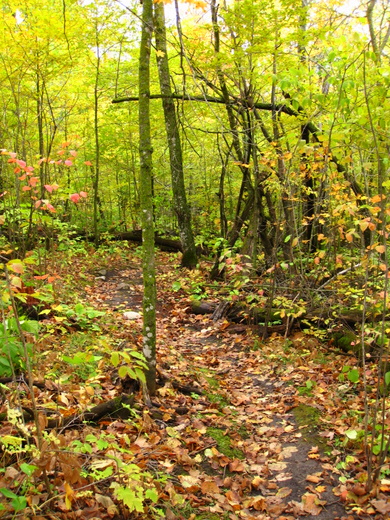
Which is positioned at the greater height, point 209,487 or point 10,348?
point 10,348

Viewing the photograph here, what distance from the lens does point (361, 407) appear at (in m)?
4.70

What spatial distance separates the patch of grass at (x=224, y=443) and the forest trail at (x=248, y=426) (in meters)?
0.01

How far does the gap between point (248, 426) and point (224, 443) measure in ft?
1.92

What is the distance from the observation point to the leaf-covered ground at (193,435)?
256 centimetres

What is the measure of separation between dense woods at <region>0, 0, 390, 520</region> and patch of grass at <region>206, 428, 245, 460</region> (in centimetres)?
6

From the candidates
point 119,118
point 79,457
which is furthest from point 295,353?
point 119,118

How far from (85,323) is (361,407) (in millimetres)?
4096

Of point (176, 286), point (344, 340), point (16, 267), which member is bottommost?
point (344, 340)

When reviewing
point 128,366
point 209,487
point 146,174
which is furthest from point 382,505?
point 146,174

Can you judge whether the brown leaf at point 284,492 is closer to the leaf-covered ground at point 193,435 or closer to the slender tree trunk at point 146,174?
the leaf-covered ground at point 193,435

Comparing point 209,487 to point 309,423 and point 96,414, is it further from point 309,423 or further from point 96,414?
point 309,423

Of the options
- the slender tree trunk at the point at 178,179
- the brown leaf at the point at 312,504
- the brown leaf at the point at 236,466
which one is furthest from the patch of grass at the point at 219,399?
the slender tree trunk at the point at 178,179

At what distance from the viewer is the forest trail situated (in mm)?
3309

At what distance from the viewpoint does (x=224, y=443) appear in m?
4.06
